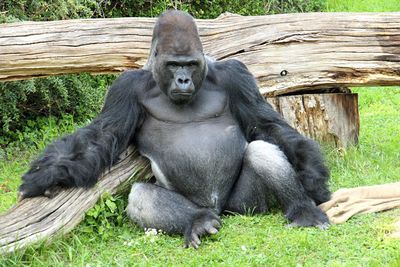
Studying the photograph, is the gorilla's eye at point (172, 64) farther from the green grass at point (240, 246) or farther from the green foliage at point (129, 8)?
the green foliage at point (129, 8)

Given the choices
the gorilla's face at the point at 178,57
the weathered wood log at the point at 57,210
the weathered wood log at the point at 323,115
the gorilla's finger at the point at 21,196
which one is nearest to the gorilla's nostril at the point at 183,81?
the gorilla's face at the point at 178,57

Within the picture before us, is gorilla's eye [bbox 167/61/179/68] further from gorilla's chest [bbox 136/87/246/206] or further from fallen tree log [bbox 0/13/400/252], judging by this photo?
fallen tree log [bbox 0/13/400/252]

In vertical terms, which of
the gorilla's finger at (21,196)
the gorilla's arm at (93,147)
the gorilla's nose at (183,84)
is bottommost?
the gorilla's finger at (21,196)

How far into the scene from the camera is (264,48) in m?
5.39

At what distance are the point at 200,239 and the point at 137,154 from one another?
85 cm

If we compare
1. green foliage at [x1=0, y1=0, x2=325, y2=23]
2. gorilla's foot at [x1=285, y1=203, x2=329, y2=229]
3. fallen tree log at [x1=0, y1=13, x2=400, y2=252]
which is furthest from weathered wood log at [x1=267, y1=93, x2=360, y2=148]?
green foliage at [x1=0, y1=0, x2=325, y2=23]

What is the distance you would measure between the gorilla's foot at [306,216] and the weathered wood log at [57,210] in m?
1.01

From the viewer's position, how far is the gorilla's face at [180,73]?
164 inches

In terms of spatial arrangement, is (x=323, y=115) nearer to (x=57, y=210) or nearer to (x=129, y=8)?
(x=57, y=210)

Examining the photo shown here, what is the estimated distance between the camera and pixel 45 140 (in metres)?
6.38

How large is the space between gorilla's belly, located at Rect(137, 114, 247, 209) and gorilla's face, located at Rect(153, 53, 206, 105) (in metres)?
0.24

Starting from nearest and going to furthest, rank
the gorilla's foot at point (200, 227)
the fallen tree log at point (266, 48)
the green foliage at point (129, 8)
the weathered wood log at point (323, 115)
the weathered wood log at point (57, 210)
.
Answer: the weathered wood log at point (57, 210) → the gorilla's foot at point (200, 227) → the fallen tree log at point (266, 48) → the weathered wood log at point (323, 115) → the green foliage at point (129, 8)

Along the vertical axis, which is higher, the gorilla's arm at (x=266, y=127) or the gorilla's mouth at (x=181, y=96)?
the gorilla's mouth at (x=181, y=96)

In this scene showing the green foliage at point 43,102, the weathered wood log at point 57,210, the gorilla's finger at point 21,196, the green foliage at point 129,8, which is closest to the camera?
the weathered wood log at point 57,210
